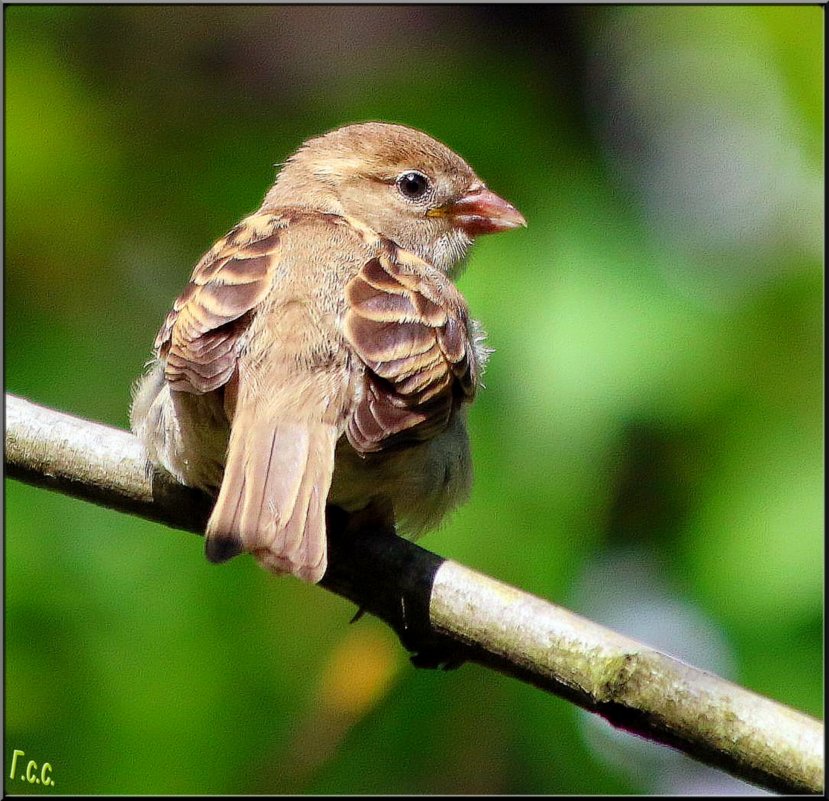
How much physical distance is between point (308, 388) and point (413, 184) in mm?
1779

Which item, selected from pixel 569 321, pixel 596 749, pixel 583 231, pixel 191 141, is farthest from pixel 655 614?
pixel 191 141

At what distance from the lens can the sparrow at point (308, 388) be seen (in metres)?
3.33

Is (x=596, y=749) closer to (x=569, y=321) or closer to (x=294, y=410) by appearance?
(x=569, y=321)

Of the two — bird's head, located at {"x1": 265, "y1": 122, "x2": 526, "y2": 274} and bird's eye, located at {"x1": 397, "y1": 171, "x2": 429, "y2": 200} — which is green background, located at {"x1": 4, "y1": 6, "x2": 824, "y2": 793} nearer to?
bird's head, located at {"x1": 265, "y1": 122, "x2": 526, "y2": 274}

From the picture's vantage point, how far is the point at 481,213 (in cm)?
502

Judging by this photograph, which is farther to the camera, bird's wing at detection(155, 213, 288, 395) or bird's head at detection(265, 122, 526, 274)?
bird's head at detection(265, 122, 526, 274)

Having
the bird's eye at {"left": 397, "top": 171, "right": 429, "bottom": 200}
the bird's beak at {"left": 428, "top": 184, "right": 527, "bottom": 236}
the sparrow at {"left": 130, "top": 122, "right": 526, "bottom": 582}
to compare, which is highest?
the bird's eye at {"left": 397, "top": 171, "right": 429, "bottom": 200}

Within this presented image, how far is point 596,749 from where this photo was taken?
14.7 ft

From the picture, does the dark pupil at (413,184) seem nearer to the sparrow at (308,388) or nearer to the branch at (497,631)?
the sparrow at (308,388)

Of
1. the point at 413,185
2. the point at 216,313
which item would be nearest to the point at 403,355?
the point at 216,313

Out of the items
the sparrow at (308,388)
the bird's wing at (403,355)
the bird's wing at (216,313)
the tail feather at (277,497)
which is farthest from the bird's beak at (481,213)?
the tail feather at (277,497)

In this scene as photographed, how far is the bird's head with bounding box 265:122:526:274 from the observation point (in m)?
5.12

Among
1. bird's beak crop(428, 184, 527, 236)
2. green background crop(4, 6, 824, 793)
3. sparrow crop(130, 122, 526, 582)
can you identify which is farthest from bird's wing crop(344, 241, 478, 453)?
bird's beak crop(428, 184, 527, 236)

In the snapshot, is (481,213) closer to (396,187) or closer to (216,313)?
(396,187)
